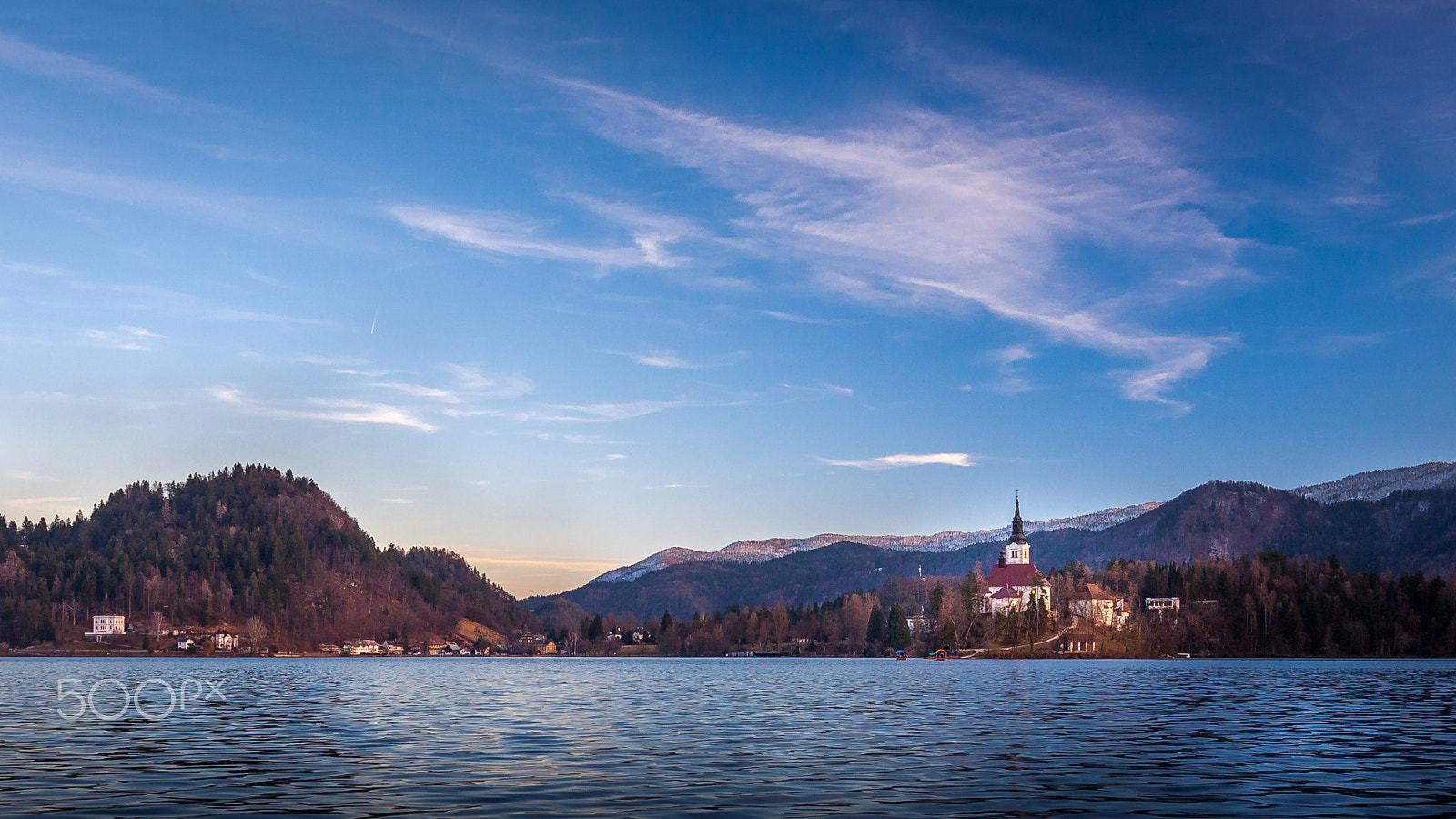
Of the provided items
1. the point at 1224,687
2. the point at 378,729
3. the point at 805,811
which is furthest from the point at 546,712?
the point at 1224,687

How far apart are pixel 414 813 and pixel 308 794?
19.9ft

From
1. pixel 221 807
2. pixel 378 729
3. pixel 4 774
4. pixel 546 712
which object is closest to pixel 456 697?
pixel 546 712

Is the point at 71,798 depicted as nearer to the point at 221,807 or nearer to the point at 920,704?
the point at 221,807

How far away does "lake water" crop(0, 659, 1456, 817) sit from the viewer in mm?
37188

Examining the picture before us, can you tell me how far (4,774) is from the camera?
4275 cm

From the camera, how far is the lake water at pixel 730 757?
37188mm

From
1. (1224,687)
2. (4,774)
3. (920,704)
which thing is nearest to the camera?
(4,774)

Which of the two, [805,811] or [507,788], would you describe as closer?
[805,811]

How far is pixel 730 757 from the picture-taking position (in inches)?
2025

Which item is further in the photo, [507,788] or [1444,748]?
[1444,748]

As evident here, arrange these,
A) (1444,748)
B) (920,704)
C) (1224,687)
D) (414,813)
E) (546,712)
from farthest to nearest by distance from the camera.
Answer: (1224,687) < (920,704) < (546,712) < (1444,748) < (414,813)

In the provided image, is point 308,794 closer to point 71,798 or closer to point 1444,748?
point 71,798

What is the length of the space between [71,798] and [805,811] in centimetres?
2275

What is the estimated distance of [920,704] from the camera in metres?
95.6
